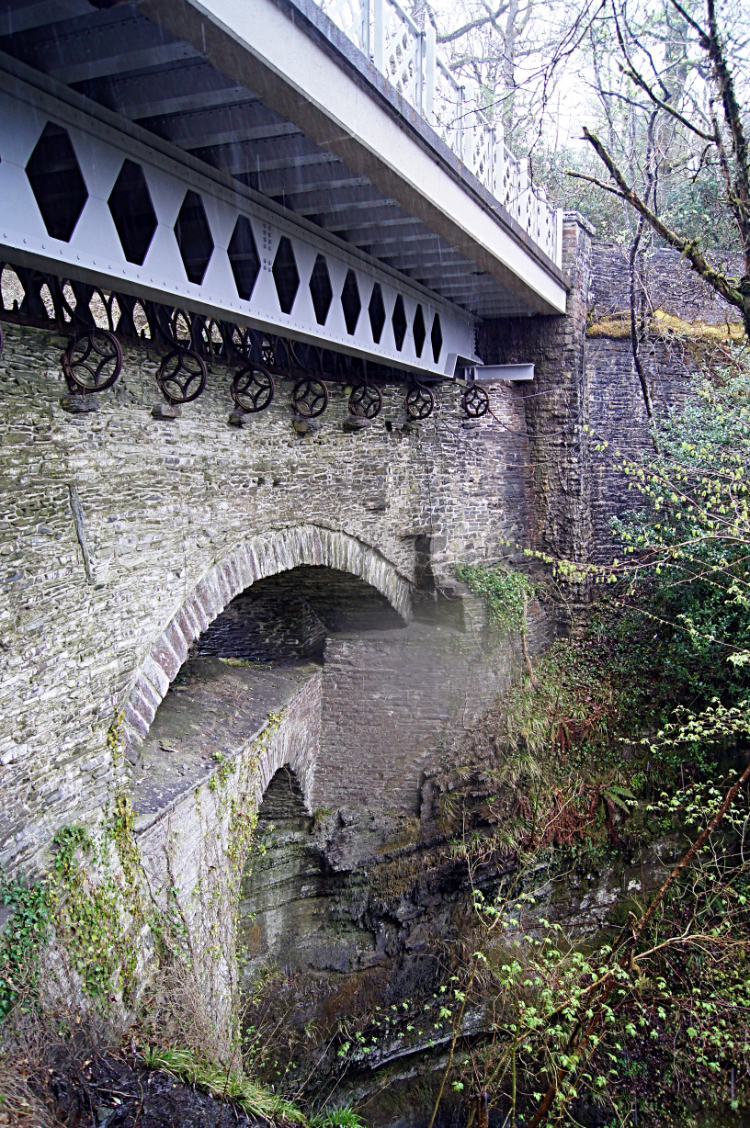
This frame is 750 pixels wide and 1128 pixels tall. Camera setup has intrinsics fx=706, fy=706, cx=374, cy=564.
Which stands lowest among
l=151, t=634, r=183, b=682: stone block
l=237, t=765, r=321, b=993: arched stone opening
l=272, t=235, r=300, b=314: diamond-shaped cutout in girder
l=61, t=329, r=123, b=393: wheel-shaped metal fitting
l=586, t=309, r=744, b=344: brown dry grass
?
l=237, t=765, r=321, b=993: arched stone opening

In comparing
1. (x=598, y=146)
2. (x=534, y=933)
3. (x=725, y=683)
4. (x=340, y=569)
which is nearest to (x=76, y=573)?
(x=340, y=569)

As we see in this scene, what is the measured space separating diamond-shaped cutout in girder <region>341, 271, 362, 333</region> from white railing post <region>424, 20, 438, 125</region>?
131 cm

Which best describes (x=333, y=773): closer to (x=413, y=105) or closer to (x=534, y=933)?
(x=534, y=933)

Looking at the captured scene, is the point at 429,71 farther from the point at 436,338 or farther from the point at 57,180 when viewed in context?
the point at 436,338

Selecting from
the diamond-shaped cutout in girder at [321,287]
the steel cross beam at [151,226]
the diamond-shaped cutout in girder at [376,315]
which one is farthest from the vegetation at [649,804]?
the steel cross beam at [151,226]

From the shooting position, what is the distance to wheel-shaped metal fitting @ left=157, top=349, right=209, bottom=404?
14.6 feet

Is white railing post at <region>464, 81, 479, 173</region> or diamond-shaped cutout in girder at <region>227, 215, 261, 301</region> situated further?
white railing post at <region>464, 81, 479, 173</region>

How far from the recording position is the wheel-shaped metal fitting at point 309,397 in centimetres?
612

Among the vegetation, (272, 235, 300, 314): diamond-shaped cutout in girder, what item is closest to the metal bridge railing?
(272, 235, 300, 314): diamond-shaped cutout in girder

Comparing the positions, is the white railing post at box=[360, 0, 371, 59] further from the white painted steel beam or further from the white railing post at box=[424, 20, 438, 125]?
the white railing post at box=[424, 20, 438, 125]

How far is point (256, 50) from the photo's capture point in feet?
9.26

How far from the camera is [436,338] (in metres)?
8.00

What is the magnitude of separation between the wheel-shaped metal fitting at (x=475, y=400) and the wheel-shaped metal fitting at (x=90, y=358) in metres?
5.08

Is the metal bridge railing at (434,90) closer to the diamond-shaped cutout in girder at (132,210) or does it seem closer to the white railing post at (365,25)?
the white railing post at (365,25)
